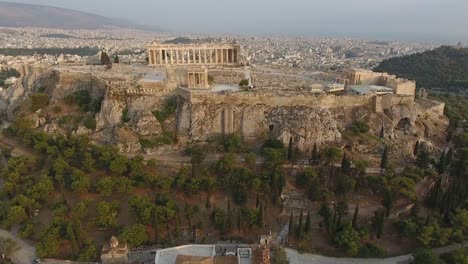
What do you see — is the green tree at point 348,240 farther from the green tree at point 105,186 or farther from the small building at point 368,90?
the green tree at point 105,186

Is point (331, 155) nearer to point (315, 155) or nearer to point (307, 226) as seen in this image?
point (315, 155)

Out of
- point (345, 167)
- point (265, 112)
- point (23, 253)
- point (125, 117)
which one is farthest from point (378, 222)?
point (125, 117)

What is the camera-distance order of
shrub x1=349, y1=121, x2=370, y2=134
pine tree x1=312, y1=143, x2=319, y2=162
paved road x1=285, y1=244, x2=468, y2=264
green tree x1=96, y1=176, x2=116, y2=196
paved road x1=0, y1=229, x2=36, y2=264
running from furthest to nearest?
shrub x1=349, y1=121, x2=370, y2=134, pine tree x1=312, y1=143, x2=319, y2=162, green tree x1=96, y1=176, x2=116, y2=196, paved road x1=0, y1=229, x2=36, y2=264, paved road x1=285, y1=244, x2=468, y2=264

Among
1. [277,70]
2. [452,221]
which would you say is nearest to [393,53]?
[277,70]

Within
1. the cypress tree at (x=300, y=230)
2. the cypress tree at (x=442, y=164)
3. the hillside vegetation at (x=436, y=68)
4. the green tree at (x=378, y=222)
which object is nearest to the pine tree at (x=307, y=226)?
the cypress tree at (x=300, y=230)

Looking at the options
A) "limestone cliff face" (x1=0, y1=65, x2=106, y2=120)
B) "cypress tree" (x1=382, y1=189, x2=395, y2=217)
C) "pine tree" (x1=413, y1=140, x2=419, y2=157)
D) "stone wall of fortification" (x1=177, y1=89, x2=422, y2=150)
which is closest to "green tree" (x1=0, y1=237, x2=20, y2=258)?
"stone wall of fortification" (x1=177, y1=89, x2=422, y2=150)

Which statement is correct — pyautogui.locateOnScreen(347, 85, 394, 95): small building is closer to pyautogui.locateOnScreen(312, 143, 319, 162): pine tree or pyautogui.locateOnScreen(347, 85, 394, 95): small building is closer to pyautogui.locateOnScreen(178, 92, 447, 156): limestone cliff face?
pyautogui.locateOnScreen(178, 92, 447, 156): limestone cliff face
